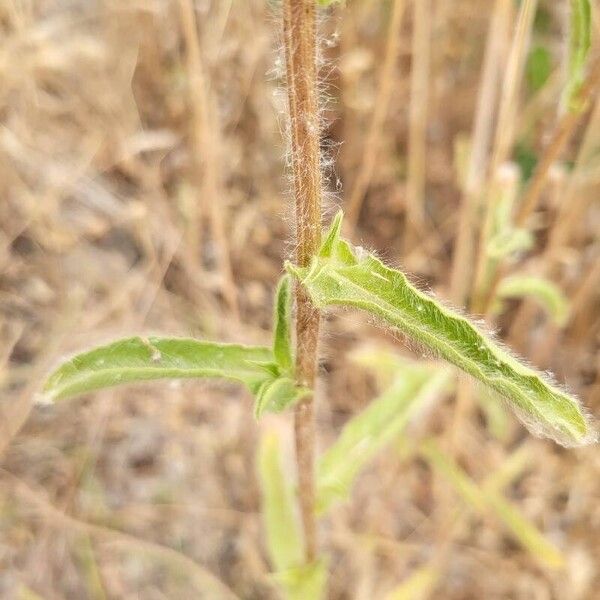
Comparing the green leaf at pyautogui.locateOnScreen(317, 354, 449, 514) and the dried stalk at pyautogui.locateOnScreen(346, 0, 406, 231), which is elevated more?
the dried stalk at pyautogui.locateOnScreen(346, 0, 406, 231)

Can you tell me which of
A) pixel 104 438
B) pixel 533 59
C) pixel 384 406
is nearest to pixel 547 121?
pixel 533 59

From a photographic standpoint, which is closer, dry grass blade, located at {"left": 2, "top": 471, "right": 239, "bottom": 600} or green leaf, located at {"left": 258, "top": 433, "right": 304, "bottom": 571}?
green leaf, located at {"left": 258, "top": 433, "right": 304, "bottom": 571}

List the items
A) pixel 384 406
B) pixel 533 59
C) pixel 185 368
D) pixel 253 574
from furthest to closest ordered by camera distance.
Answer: pixel 533 59 < pixel 253 574 < pixel 384 406 < pixel 185 368

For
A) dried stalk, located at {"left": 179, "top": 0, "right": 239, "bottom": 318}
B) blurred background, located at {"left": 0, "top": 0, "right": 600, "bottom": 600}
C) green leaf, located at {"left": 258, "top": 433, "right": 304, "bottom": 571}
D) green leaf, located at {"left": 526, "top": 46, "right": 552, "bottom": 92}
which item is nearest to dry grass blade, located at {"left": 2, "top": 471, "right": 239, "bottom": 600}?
blurred background, located at {"left": 0, "top": 0, "right": 600, "bottom": 600}

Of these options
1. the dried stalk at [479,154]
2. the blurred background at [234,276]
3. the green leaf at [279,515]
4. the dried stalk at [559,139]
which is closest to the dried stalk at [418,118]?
the blurred background at [234,276]

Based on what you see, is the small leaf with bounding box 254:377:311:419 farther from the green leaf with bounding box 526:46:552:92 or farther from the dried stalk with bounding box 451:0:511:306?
the green leaf with bounding box 526:46:552:92

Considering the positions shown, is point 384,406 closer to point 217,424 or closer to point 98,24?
point 217,424
